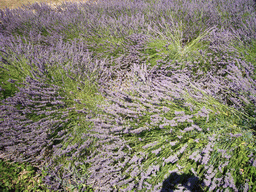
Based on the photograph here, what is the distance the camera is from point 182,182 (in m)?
1.26

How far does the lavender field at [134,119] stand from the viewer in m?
1.25

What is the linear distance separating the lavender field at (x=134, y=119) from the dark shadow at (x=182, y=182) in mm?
10

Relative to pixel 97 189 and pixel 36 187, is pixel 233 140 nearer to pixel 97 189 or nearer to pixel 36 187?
pixel 97 189

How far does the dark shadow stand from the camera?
1184 millimetres

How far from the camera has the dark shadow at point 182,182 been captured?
1184mm

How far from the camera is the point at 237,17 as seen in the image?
99.0 inches

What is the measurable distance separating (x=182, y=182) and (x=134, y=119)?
27.9 inches

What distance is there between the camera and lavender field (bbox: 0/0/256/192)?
1.25 m

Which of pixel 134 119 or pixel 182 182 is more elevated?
pixel 134 119

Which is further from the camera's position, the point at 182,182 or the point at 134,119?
the point at 134,119

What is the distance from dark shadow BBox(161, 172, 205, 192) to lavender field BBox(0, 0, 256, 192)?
0.01m

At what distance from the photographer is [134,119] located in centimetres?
154

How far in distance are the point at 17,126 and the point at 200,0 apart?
13.2 feet

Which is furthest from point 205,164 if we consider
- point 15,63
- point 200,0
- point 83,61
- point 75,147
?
point 200,0
